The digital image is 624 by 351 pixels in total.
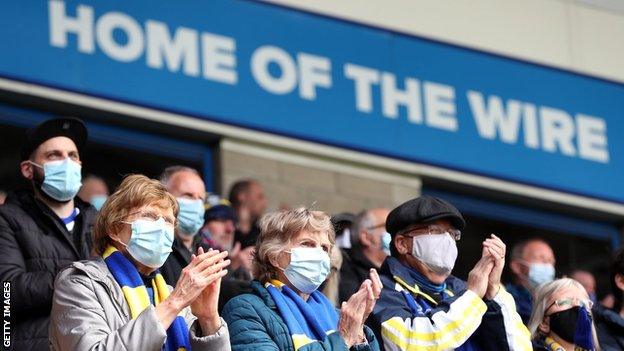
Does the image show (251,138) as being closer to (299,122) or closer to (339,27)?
(299,122)

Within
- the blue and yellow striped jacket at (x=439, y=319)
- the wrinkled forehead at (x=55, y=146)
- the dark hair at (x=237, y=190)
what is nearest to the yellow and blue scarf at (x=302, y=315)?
the blue and yellow striped jacket at (x=439, y=319)

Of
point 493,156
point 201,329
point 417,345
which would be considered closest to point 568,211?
point 493,156

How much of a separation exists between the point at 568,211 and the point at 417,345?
7821mm

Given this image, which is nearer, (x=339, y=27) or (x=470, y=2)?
(x=339, y=27)

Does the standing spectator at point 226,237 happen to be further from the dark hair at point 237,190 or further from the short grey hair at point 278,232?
the short grey hair at point 278,232

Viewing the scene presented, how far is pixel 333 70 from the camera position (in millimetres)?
14609

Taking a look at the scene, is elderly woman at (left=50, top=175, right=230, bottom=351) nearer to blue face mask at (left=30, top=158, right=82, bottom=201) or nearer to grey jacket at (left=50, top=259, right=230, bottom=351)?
grey jacket at (left=50, top=259, right=230, bottom=351)

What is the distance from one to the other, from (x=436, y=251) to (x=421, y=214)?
218 mm

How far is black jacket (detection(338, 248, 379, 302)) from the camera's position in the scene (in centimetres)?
1032

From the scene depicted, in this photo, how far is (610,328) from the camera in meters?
10.3

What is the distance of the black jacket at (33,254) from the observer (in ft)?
28.6

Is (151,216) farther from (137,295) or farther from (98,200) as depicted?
(98,200)

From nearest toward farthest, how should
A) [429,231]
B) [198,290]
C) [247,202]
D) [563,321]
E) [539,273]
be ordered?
[198,290]
[429,231]
[563,321]
[539,273]
[247,202]

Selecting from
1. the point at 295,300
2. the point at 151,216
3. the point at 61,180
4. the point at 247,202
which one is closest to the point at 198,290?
the point at 151,216
